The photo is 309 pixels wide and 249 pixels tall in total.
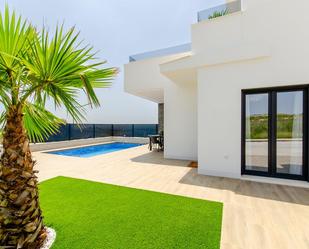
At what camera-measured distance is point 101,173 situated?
6422 millimetres

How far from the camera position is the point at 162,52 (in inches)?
363

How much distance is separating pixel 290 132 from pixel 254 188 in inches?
82.1

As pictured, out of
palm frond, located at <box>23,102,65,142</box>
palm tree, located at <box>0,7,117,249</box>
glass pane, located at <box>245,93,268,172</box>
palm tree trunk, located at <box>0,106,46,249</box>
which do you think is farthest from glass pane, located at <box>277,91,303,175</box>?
palm tree trunk, located at <box>0,106,46,249</box>

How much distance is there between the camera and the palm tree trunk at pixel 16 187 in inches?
82.7

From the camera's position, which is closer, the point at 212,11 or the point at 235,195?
the point at 235,195

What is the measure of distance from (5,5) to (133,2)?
23.9 feet

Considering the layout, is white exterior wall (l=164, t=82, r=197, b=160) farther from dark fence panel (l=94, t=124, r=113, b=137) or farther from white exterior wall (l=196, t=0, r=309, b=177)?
dark fence panel (l=94, t=124, r=113, b=137)

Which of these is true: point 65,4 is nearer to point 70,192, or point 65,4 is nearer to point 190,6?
point 190,6

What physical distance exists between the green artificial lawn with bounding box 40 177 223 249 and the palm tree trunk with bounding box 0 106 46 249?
557 millimetres

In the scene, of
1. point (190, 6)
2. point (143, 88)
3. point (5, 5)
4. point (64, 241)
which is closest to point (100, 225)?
point (64, 241)

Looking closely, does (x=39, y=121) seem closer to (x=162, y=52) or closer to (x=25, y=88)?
(x=25, y=88)

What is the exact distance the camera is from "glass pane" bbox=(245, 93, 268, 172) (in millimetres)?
5586

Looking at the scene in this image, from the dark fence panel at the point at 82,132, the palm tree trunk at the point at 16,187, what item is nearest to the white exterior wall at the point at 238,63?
the palm tree trunk at the point at 16,187

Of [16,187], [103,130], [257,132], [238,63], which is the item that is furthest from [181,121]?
[103,130]
